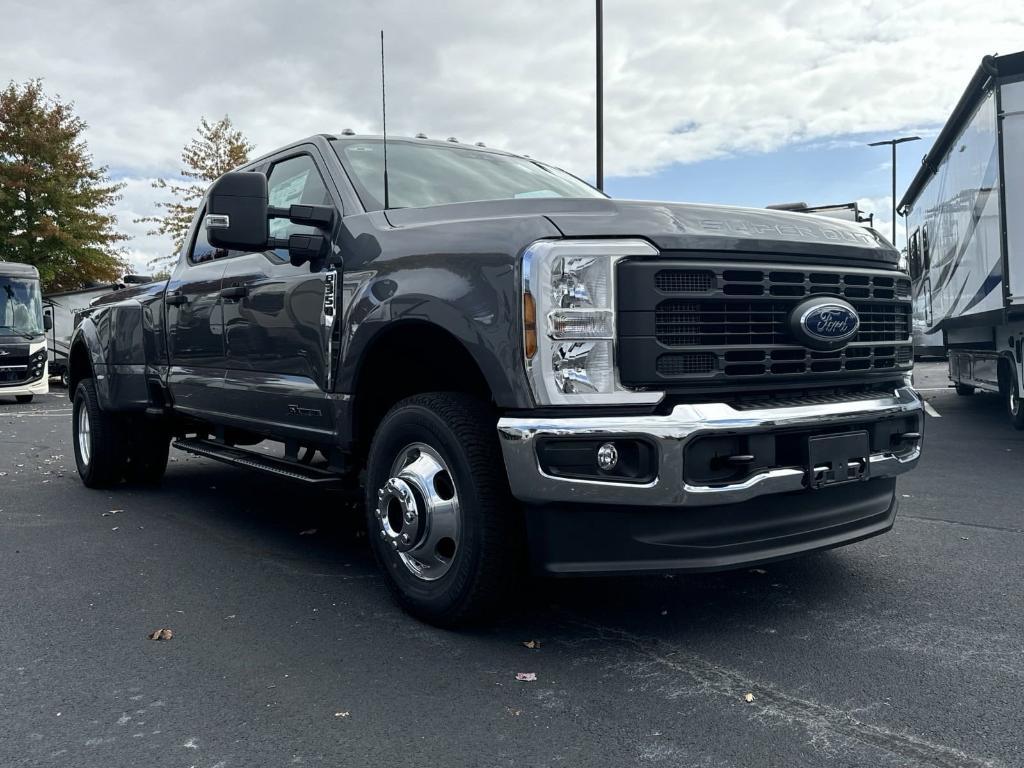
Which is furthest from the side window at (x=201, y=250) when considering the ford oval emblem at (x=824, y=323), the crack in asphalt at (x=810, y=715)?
the crack in asphalt at (x=810, y=715)

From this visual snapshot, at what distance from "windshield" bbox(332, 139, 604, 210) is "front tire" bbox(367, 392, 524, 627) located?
110 centimetres

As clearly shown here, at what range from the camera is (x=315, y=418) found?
13.8 feet

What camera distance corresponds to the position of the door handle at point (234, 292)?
15.6 feet

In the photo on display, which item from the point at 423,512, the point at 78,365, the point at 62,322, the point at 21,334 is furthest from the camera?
the point at 62,322

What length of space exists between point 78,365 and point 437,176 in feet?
13.5

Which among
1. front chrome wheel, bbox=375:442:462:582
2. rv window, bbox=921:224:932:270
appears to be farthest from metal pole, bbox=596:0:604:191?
front chrome wheel, bbox=375:442:462:582

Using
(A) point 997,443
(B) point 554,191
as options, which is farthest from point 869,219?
(B) point 554,191

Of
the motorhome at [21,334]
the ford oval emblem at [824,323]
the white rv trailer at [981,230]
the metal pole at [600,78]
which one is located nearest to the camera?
the ford oval emblem at [824,323]

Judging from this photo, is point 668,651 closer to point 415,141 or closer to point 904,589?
point 904,589

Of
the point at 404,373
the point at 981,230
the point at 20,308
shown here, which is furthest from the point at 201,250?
the point at 20,308

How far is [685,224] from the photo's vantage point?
3.20 metres

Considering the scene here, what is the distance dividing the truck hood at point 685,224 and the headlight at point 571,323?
10 cm

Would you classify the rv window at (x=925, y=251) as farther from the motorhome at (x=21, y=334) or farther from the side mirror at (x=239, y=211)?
the motorhome at (x=21, y=334)

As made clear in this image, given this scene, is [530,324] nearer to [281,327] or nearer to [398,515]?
[398,515]
